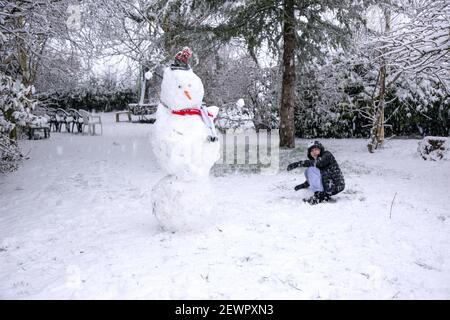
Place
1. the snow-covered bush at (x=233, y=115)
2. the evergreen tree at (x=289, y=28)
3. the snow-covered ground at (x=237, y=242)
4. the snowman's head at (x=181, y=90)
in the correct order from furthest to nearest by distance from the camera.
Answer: the snow-covered bush at (x=233, y=115) < the evergreen tree at (x=289, y=28) < the snowman's head at (x=181, y=90) < the snow-covered ground at (x=237, y=242)

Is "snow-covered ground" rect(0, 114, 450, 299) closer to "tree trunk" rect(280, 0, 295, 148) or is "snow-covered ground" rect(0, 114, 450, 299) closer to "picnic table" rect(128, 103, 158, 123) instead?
"tree trunk" rect(280, 0, 295, 148)

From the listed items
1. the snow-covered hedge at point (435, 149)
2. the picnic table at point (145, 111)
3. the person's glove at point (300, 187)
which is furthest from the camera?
the picnic table at point (145, 111)

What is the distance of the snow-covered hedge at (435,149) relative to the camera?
9.90 meters

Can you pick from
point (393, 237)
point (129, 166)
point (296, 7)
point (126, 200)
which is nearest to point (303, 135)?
point (296, 7)

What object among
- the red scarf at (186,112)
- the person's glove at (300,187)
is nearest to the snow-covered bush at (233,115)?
the person's glove at (300,187)

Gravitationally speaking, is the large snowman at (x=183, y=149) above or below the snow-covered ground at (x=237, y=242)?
above

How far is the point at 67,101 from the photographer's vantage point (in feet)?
92.7

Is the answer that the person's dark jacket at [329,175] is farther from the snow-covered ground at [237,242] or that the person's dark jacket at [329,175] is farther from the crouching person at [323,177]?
the snow-covered ground at [237,242]

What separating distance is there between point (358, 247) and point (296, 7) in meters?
8.70

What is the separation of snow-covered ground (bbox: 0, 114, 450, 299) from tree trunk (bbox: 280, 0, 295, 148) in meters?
3.66

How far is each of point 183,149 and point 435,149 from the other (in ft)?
26.1

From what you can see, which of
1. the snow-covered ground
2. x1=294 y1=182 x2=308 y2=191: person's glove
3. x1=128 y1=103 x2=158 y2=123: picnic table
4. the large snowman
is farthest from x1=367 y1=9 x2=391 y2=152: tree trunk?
x1=128 y1=103 x2=158 y2=123: picnic table

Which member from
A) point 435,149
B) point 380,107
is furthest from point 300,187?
point 380,107

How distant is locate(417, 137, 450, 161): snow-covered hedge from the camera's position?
990 centimetres
